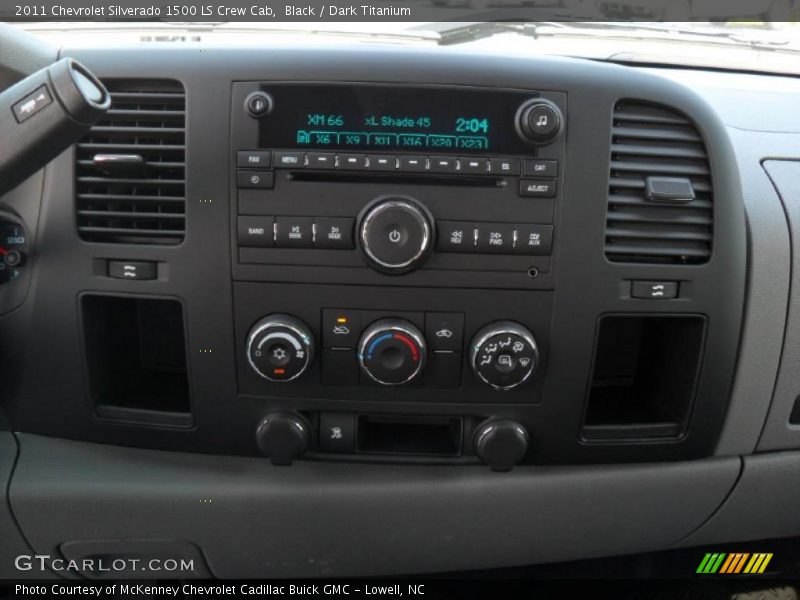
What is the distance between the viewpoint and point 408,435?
5.19ft

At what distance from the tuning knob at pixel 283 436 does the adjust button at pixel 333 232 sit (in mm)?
358

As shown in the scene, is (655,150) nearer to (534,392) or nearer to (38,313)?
(534,392)

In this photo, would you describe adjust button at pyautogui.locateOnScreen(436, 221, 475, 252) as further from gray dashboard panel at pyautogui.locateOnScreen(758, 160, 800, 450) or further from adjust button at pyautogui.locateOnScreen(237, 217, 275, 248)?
gray dashboard panel at pyautogui.locateOnScreen(758, 160, 800, 450)

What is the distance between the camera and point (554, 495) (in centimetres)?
156

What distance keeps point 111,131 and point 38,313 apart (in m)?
0.40

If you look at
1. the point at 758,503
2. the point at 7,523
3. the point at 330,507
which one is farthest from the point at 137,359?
the point at 758,503

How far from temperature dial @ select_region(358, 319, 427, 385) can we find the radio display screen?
330 millimetres

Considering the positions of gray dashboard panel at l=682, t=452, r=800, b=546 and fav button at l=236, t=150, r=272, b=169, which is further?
gray dashboard panel at l=682, t=452, r=800, b=546

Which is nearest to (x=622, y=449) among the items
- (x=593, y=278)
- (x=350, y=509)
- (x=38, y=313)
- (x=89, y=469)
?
(x=593, y=278)

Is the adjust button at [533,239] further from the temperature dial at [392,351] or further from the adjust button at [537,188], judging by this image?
the temperature dial at [392,351]

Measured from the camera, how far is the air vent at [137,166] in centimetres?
138

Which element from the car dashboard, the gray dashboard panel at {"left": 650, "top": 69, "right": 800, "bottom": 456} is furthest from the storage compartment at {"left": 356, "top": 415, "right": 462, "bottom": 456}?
the gray dashboard panel at {"left": 650, "top": 69, "right": 800, "bottom": 456}

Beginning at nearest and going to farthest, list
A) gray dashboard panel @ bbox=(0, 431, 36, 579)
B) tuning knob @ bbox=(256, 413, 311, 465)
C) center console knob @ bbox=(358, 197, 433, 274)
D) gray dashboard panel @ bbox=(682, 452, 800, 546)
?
center console knob @ bbox=(358, 197, 433, 274) → tuning knob @ bbox=(256, 413, 311, 465) → gray dashboard panel @ bbox=(0, 431, 36, 579) → gray dashboard panel @ bbox=(682, 452, 800, 546)

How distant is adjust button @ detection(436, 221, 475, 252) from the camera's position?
1363 mm
